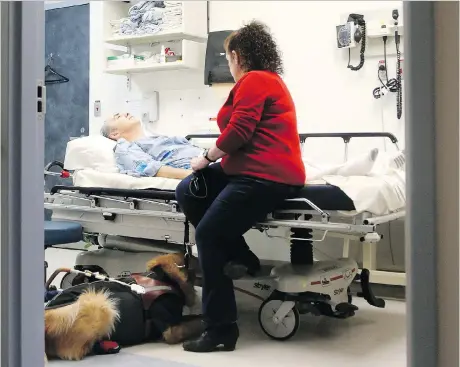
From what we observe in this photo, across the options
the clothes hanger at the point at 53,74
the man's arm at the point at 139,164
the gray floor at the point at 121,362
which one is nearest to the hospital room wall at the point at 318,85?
the man's arm at the point at 139,164

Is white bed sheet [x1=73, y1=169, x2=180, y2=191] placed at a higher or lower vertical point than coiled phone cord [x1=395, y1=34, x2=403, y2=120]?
lower

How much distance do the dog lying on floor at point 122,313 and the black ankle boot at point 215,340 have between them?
0.16m

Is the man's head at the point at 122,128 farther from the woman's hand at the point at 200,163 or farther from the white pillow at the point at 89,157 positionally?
the woman's hand at the point at 200,163

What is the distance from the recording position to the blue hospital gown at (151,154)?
380cm

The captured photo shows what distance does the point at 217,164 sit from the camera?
3000 millimetres

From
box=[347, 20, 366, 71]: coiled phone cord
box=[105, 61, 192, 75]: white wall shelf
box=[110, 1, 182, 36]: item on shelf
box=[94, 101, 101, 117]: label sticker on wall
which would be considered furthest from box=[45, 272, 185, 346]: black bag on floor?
box=[94, 101, 101, 117]: label sticker on wall

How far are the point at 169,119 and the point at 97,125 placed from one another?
0.85 m

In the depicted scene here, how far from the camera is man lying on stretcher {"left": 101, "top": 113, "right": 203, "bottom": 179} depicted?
A: 376 cm

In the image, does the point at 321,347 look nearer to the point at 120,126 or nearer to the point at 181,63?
the point at 120,126

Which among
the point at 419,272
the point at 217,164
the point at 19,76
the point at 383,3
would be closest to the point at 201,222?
the point at 217,164

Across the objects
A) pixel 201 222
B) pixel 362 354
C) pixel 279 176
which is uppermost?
pixel 279 176

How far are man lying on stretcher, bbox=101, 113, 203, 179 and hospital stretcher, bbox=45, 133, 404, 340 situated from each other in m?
0.35

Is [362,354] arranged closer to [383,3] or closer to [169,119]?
[383,3]

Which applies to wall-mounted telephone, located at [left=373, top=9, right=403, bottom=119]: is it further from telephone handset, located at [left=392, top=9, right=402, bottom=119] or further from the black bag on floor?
the black bag on floor
